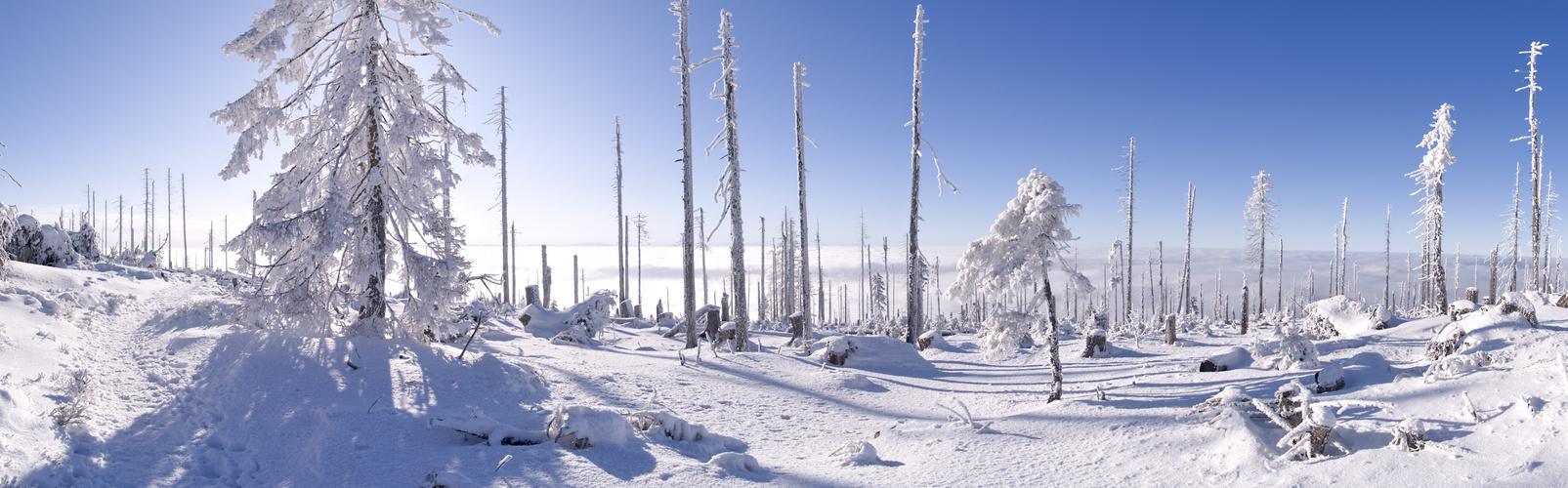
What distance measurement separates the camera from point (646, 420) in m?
6.56

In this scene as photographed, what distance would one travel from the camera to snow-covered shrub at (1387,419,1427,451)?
4340 millimetres

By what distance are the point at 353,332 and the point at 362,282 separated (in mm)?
922

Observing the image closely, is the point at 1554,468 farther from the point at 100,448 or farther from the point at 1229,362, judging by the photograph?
the point at 100,448

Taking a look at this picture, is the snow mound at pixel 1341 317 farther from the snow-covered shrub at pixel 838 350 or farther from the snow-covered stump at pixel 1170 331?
the snow-covered shrub at pixel 838 350

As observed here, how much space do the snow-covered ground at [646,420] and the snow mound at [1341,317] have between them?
27.4 feet

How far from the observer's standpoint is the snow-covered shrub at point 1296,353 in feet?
32.3

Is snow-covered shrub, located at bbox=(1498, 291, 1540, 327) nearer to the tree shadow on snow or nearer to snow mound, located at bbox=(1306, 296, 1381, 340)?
snow mound, located at bbox=(1306, 296, 1381, 340)

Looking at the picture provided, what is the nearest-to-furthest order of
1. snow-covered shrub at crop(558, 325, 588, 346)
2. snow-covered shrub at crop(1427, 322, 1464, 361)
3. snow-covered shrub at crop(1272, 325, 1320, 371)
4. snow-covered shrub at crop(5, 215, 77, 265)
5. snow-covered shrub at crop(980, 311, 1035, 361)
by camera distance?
snow-covered shrub at crop(980, 311, 1035, 361) < snow-covered shrub at crop(1427, 322, 1464, 361) < snow-covered shrub at crop(1272, 325, 1320, 371) < snow-covered shrub at crop(558, 325, 588, 346) < snow-covered shrub at crop(5, 215, 77, 265)

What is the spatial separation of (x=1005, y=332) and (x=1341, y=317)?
15591 mm

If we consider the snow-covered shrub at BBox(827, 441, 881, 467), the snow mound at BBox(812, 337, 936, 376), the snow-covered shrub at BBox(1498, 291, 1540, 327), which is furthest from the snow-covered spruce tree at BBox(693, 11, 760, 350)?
the snow-covered shrub at BBox(1498, 291, 1540, 327)

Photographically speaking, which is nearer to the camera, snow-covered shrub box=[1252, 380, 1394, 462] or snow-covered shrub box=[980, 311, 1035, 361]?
snow-covered shrub box=[1252, 380, 1394, 462]

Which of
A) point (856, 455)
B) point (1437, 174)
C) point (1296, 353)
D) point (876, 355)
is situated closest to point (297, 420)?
point (856, 455)

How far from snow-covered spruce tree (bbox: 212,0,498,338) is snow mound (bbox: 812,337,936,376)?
7936 millimetres

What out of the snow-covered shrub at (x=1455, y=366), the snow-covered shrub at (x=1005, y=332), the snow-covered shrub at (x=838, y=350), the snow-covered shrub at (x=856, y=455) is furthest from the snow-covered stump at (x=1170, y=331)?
the snow-covered shrub at (x=856, y=455)
